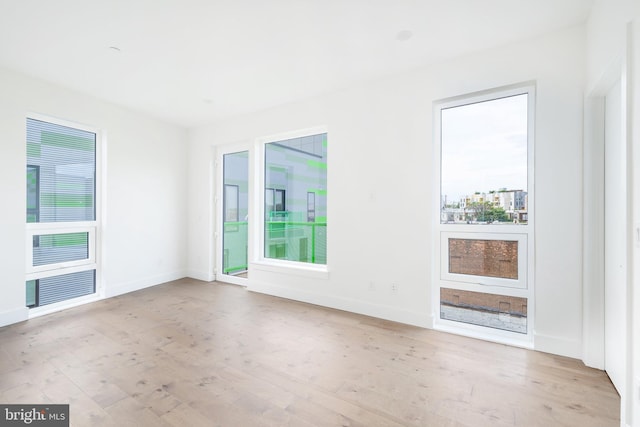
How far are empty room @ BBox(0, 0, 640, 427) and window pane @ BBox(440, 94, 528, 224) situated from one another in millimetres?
20

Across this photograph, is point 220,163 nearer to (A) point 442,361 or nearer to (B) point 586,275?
(A) point 442,361

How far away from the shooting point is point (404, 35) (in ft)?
8.79

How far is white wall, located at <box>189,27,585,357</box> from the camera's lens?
257 centimetres

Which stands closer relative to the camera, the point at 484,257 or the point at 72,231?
the point at 484,257

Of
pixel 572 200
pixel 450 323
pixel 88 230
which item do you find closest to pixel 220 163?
pixel 88 230

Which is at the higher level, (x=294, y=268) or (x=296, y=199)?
(x=296, y=199)

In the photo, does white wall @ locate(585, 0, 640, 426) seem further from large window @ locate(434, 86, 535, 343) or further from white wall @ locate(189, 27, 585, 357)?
large window @ locate(434, 86, 535, 343)

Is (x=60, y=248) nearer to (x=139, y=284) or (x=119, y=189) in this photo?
(x=119, y=189)

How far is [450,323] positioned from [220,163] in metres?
4.46

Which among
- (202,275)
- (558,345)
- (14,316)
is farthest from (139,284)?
(558,345)

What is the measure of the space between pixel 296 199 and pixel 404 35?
2617 millimetres

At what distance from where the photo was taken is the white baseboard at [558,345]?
2.54 meters

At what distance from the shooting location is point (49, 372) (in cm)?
235

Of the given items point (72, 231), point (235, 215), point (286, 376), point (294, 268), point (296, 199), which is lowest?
point (286, 376)
